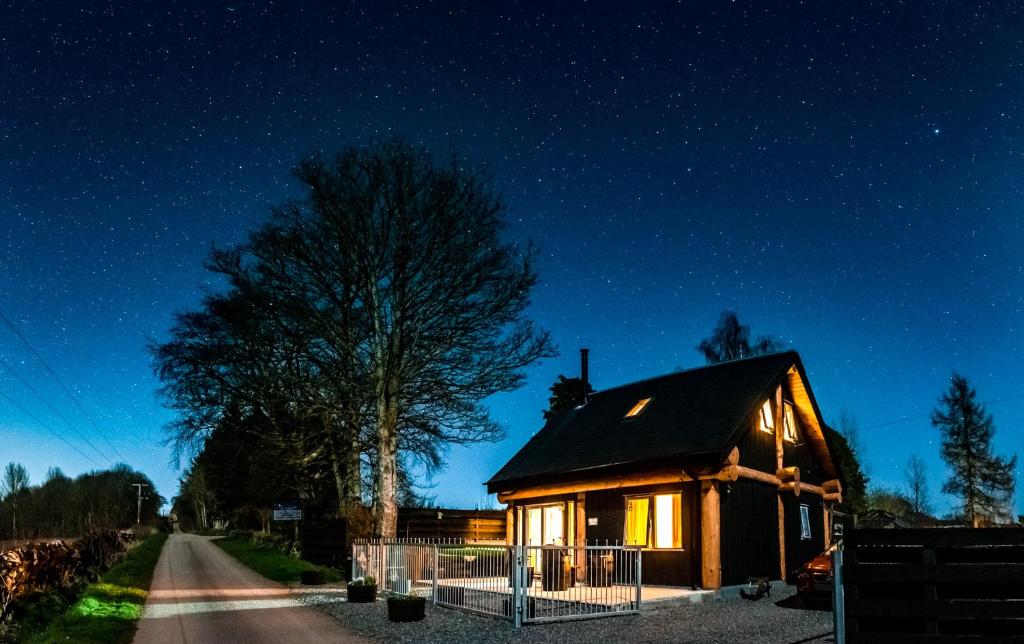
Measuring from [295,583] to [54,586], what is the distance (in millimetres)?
6573

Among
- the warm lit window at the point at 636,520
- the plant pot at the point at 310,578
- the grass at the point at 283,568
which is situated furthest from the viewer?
the grass at the point at 283,568

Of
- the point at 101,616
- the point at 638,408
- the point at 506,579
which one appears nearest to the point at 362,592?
the point at 506,579

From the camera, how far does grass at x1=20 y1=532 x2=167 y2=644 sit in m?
11.4

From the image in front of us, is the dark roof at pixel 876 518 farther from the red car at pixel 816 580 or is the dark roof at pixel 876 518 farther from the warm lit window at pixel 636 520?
the red car at pixel 816 580

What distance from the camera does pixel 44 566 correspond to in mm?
16500

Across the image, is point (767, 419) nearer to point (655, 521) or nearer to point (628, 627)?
point (655, 521)

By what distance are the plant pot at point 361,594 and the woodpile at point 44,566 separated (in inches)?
238

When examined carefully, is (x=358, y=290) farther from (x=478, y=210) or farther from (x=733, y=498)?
(x=733, y=498)

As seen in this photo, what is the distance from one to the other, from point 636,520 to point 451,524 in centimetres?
1218

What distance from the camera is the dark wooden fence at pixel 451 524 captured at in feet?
97.3

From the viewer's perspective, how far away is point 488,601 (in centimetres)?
1494

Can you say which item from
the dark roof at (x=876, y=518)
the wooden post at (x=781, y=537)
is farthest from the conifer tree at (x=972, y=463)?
the wooden post at (x=781, y=537)

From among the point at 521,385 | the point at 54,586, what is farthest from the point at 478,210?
the point at 54,586

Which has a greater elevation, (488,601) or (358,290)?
(358,290)
